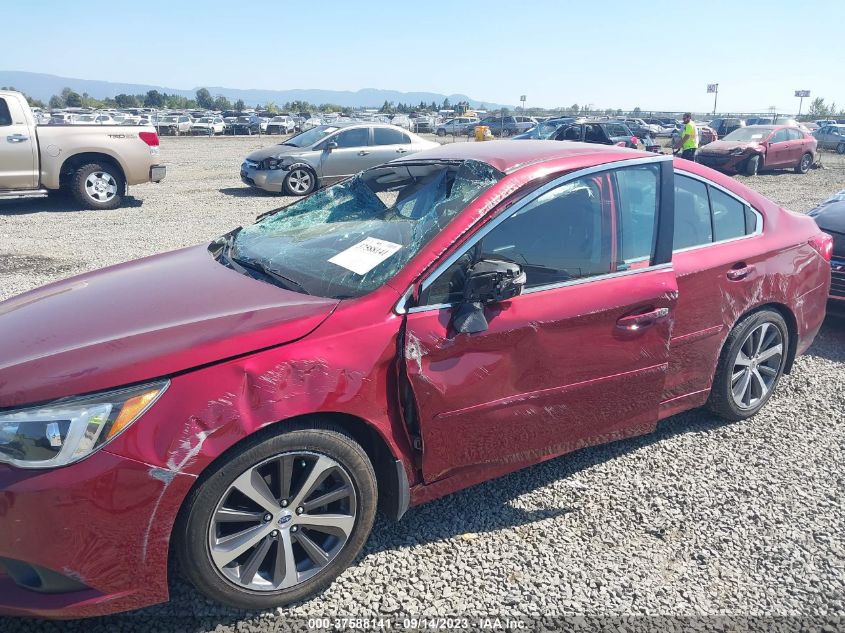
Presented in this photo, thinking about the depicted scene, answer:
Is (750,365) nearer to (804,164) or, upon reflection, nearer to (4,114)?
(4,114)

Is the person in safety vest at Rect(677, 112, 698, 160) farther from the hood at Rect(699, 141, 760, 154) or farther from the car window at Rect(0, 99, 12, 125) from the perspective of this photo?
the car window at Rect(0, 99, 12, 125)

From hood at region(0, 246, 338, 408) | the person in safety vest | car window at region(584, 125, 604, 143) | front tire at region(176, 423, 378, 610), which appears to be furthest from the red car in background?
front tire at region(176, 423, 378, 610)

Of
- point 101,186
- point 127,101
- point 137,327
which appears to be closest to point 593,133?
point 101,186

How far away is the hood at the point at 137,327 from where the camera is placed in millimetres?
2125

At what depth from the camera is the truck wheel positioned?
10844mm

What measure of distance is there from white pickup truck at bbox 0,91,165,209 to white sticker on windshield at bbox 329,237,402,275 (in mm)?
9707

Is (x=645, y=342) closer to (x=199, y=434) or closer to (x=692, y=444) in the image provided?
(x=692, y=444)

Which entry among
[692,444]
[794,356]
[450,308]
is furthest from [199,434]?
[794,356]

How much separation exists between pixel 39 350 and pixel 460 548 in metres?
1.88

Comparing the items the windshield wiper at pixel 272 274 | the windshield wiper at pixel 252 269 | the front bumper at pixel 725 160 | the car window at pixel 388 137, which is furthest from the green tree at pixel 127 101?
the windshield wiper at pixel 272 274

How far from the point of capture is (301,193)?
13.2m

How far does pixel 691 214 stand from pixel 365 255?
1898 millimetres

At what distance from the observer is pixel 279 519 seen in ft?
7.73

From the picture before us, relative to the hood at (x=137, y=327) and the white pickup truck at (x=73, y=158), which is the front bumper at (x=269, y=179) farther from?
the hood at (x=137, y=327)
